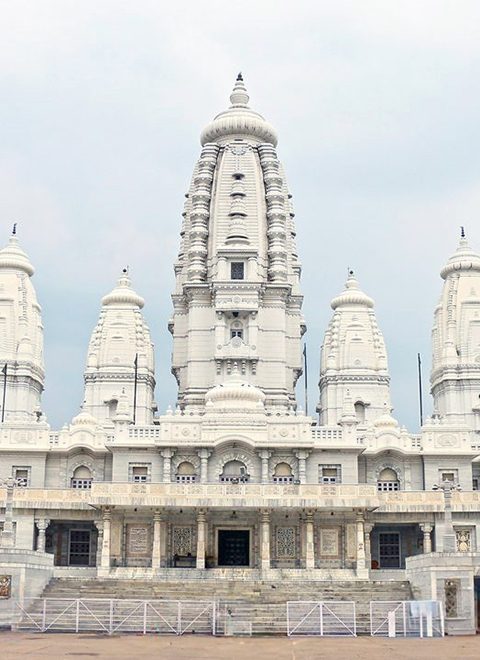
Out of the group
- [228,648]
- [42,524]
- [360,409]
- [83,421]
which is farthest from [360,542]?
[360,409]

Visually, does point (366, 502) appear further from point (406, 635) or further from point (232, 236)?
point (232, 236)

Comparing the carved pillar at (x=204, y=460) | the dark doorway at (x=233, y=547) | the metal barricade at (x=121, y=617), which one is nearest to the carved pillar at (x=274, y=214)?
the carved pillar at (x=204, y=460)

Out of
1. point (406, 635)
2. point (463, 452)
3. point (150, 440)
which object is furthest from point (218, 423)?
point (406, 635)

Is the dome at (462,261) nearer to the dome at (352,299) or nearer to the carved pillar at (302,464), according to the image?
the dome at (352,299)

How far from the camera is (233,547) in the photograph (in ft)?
151

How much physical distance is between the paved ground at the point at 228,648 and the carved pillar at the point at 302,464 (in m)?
19.6

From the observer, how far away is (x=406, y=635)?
29734 millimetres

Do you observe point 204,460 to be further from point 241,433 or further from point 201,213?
point 201,213

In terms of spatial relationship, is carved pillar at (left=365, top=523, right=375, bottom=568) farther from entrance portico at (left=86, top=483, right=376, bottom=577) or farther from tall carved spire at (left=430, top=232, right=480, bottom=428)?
tall carved spire at (left=430, top=232, right=480, bottom=428)

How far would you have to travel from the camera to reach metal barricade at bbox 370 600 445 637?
29.5 m

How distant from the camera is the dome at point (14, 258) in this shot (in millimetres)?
71000

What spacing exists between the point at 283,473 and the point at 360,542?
6923mm

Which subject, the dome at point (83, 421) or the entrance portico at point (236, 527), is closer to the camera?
the entrance portico at point (236, 527)

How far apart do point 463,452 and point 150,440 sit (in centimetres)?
1662
